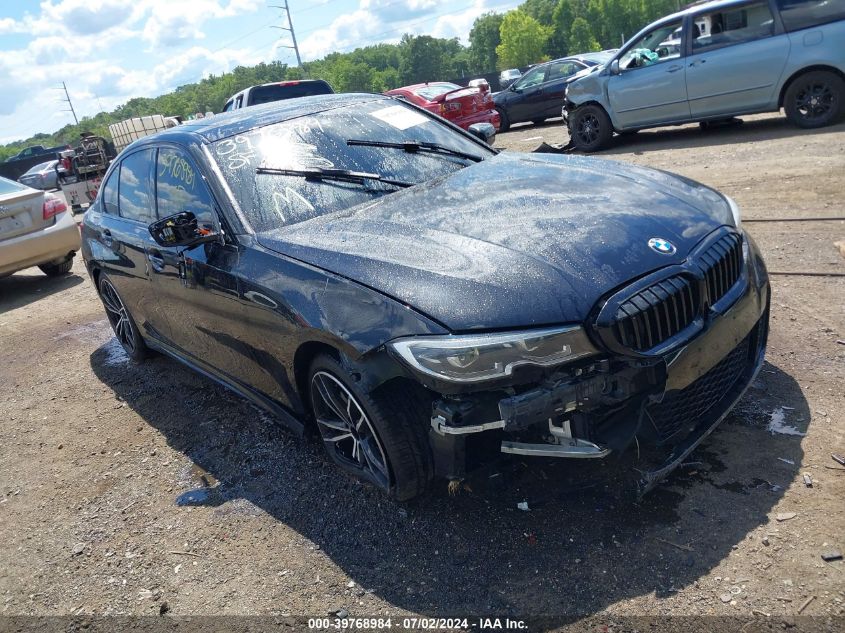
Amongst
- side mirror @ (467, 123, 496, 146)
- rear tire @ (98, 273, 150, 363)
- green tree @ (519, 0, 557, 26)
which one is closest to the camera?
side mirror @ (467, 123, 496, 146)

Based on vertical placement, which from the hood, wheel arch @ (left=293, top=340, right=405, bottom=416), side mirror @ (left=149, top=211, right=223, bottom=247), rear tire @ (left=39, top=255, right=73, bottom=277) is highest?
side mirror @ (left=149, top=211, right=223, bottom=247)

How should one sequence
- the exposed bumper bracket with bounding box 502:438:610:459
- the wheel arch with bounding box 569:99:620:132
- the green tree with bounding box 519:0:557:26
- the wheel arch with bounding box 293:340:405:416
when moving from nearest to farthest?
the exposed bumper bracket with bounding box 502:438:610:459
the wheel arch with bounding box 293:340:405:416
the wheel arch with bounding box 569:99:620:132
the green tree with bounding box 519:0:557:26

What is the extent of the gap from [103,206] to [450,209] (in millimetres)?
3235

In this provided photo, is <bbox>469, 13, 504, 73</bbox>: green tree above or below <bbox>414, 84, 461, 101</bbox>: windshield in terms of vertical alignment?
above

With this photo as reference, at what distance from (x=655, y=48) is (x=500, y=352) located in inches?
377

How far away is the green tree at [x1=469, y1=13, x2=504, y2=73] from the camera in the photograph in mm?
127375

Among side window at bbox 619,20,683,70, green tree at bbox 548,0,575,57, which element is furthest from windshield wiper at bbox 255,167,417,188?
green tree at bbox 548,0,575,57

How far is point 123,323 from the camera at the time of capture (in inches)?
218

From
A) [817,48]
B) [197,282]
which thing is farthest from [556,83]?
[197,282]

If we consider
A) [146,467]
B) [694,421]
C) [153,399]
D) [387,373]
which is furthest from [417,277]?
[153,399]

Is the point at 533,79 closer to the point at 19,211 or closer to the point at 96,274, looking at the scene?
the point at 19,211

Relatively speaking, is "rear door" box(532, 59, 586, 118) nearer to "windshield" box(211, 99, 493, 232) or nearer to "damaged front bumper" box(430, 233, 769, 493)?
"windshield" box(211, 99, 493, 232)

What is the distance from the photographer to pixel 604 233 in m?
2.77

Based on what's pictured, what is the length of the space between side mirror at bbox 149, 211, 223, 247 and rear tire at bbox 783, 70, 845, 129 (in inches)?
342
